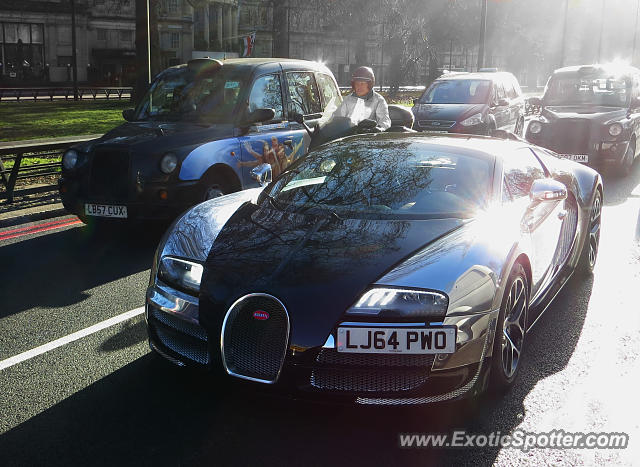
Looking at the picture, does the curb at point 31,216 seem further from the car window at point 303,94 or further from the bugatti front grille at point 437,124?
the bugatti front grille at point 437,124

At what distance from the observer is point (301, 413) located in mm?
3842

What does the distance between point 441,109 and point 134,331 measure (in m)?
12.2

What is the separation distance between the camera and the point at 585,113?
13531mm

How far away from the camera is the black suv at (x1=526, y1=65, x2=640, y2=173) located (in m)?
13.0

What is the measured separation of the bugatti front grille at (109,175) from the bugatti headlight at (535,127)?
26.6 feet

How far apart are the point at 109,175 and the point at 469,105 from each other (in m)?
10.2

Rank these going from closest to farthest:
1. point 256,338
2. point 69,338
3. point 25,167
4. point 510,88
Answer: point 256,338 → point 69,338 → point 25,167 → point 510,88

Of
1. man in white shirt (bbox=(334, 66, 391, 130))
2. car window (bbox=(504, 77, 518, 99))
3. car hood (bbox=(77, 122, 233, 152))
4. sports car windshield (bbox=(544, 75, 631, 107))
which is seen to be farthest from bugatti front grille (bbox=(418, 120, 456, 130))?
car hood (bbox=(77, 122, 233, 152))

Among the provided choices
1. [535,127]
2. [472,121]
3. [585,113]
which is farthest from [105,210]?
[472,121]

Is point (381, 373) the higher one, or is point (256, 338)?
point (256, 338)

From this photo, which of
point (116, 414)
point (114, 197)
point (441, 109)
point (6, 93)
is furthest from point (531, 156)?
point (6, 93)

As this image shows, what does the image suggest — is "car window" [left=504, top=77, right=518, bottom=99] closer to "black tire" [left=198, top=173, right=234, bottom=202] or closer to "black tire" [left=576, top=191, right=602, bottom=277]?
"black tire" [left=198, top=173, right=234, bottom=202]

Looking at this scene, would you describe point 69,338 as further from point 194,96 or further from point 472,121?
point 472,121

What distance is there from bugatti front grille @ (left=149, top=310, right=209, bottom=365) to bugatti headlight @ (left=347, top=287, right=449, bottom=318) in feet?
2.59
